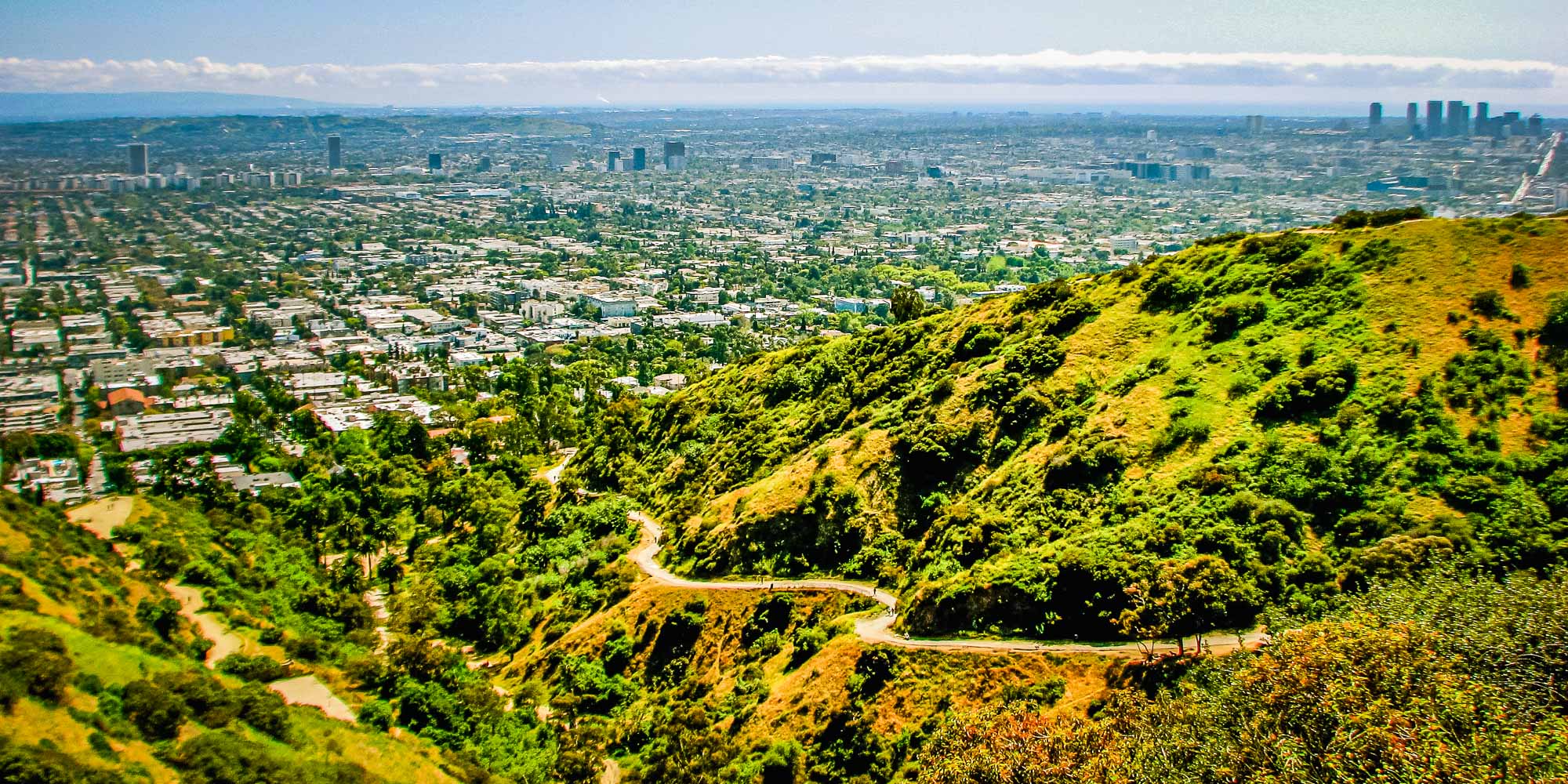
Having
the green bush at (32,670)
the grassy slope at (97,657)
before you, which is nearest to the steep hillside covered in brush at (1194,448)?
the grassy slope at (97,657)

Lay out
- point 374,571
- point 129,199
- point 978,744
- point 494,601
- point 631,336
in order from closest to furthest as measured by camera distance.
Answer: point 978,744, point 494,601, point 374,571, point 631,336, point 129,199

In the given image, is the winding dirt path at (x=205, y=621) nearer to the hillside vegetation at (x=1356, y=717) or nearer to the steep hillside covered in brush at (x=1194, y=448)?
the steep hillside covered in brush at (x=1194, y=448)

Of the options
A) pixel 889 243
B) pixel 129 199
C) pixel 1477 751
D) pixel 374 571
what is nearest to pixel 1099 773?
pixel 1477 751

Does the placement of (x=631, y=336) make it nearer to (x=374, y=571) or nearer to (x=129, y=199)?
(x=374, y=571)

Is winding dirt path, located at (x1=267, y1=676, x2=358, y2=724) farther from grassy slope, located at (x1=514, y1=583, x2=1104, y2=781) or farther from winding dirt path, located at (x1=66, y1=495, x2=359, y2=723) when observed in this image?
grassy slope, located at (x1=514, y1=583, x2=1104, y2=781)

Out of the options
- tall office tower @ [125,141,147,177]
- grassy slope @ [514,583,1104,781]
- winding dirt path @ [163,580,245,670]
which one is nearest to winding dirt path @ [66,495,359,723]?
winding dirt path @ [163,580,245,670]
